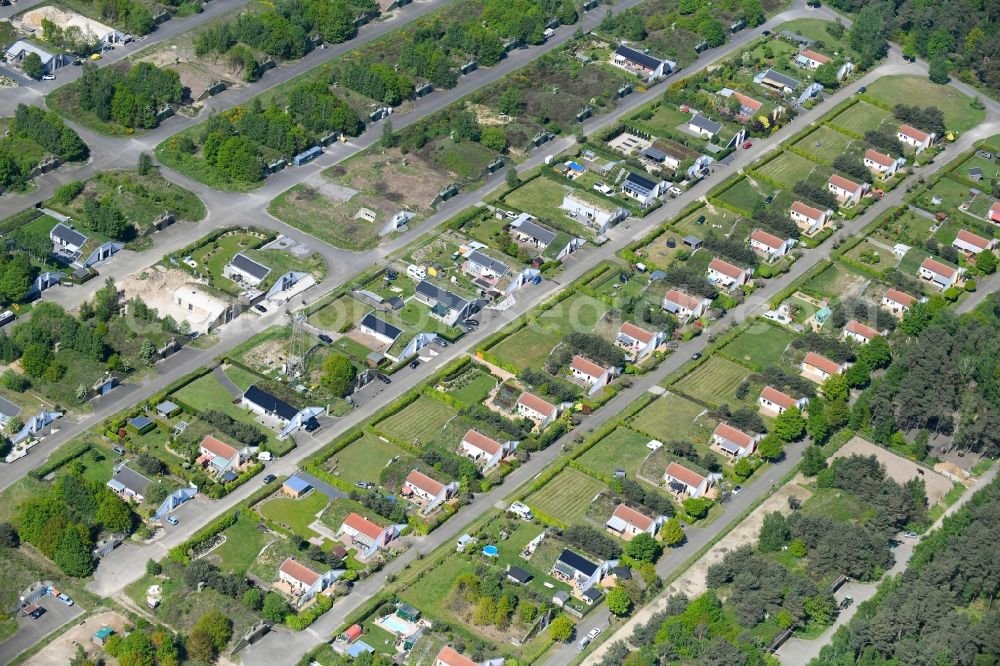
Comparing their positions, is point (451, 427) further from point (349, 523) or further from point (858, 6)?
point (858, 6)

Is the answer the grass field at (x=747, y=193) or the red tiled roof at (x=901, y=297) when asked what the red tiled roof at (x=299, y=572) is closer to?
the red tiled roof at (x=901, y=297)

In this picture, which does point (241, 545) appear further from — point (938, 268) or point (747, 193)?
point (938, 268)

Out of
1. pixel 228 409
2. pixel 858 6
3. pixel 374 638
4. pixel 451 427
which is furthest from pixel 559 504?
pixel 858 6

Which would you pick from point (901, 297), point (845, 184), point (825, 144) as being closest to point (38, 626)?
point (901, 297)

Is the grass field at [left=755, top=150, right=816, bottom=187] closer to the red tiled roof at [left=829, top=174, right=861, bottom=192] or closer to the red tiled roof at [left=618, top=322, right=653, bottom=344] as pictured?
the red tiled roof at [left=829, top=174, right=861, bottom=192]

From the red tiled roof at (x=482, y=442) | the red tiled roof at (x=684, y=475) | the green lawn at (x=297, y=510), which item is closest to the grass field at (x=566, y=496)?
the red tiled roof at (x=482, y=442)

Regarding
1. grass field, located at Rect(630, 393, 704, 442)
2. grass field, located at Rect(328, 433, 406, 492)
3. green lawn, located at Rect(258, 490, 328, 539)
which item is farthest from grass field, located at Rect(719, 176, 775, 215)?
green lawn, located at Rect(258, 490, 328, 539)
